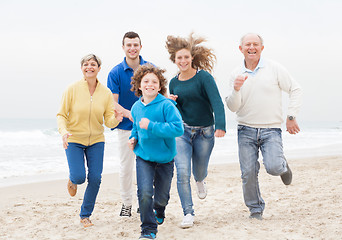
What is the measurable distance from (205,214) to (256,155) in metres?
1.17

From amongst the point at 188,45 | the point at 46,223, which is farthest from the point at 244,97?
the point at 46,223

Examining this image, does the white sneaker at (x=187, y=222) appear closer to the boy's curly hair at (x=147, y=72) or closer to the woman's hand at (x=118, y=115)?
the woman's hand at (x=118, y=115)

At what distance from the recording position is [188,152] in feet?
13.8

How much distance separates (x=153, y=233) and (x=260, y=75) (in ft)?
6.74

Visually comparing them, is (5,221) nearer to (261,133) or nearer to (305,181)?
(261,133)

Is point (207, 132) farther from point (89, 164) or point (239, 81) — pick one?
point (89, 164)

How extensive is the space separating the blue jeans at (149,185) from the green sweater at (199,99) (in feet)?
2.25

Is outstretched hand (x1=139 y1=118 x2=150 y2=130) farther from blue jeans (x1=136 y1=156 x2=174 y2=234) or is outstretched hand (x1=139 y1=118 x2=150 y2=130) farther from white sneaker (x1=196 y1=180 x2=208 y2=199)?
white sneaker (x1=196 y1=180 x2=208 y2=199)

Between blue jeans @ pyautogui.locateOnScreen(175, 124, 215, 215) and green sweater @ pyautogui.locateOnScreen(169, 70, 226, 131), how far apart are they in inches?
3.7

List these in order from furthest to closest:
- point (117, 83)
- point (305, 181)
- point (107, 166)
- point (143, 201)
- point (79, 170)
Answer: point (107, 166)
point (305, 181)
point (117, 83)
point (79, 170)
point (143, 201)

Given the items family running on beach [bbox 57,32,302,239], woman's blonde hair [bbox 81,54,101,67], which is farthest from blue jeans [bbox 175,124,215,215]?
woman's blonde hair [bbox 81,54,101,67]

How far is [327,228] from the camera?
4.06 metres

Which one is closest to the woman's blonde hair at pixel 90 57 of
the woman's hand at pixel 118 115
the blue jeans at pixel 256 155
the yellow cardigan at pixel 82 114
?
the yellow cardigan at pixel 82 114

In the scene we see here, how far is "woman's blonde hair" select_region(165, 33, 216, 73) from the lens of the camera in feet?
13.7
